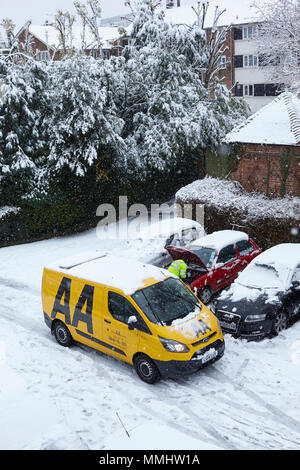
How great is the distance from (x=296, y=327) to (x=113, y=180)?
38.1 ft

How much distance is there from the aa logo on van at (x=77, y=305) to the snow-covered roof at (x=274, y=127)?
10.3 meters

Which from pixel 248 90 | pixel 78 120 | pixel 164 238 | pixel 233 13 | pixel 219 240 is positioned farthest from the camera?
pixel 233 13

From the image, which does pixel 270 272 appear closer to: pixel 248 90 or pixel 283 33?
pixel 283 33

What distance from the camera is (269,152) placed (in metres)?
16.8

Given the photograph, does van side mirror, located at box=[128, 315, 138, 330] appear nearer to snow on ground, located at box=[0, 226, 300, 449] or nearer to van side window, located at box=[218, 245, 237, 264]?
snow on ground, located at box=[0, 226, 300, 449]

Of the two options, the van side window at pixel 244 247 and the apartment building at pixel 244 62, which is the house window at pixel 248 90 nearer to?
the apartment building at pixel 244 62

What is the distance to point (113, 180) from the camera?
64.9ft

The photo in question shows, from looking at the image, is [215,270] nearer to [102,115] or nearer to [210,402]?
[210,402]

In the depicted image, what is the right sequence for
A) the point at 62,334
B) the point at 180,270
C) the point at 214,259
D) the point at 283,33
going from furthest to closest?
1. the point at 283,33
2. the point at 214,259
3. the point at 180,270
4. the point at 62,334

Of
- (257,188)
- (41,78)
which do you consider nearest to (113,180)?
(41,78)

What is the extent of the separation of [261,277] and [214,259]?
5.17 feet

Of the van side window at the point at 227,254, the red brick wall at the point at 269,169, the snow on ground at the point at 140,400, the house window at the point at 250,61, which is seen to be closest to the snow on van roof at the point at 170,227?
the van side window at the point at 227,254

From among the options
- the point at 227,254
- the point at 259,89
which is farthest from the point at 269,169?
the point at 259,89

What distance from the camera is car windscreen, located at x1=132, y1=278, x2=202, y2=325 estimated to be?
8.42 m
